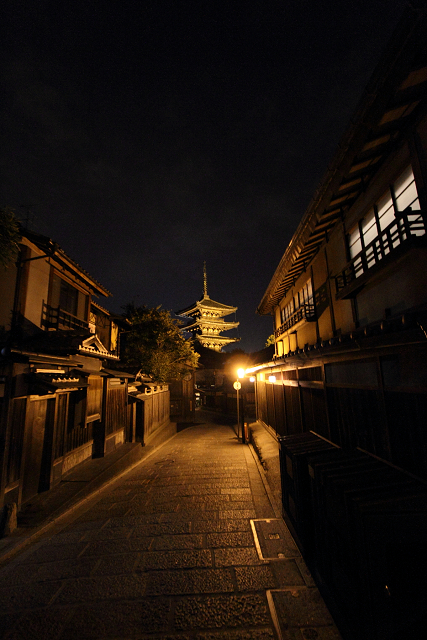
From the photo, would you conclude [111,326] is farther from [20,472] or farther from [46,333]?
[20,472]

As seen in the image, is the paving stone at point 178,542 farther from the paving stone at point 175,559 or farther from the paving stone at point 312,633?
the paving stone at point 312,633

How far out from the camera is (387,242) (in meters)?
7.07

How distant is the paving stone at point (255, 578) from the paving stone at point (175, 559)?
2.14ft

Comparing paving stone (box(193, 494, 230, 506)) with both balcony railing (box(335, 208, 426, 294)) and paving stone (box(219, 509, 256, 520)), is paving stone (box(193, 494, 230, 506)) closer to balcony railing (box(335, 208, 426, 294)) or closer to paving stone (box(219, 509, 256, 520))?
paving stone (box(219, 509, 256, 520))

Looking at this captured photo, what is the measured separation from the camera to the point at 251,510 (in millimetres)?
7418

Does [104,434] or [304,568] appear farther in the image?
[104,434]

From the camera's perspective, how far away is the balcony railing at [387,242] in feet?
17.6

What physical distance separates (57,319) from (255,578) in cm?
1111

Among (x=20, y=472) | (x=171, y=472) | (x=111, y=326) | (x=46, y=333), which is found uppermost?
(x=111, y=326)

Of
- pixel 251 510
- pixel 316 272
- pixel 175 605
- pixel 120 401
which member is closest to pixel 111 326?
pixel 120 401

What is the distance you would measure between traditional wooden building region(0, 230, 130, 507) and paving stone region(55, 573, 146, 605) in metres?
3.74

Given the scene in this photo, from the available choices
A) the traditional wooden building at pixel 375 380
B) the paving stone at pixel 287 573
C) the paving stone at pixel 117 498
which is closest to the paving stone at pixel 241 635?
the paving stone at pixel 287 573

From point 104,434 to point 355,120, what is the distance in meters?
14.2

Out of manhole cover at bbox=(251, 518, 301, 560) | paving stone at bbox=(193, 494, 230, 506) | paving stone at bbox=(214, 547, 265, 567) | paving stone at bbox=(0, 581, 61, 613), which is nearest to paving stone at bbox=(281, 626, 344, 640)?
paving stone at bbox=(214, 547, 265, 567)
